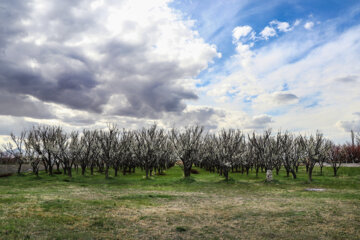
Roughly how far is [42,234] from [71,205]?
6.82m

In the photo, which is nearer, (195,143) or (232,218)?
(232,218)

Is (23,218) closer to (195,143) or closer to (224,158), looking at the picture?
(224,158)

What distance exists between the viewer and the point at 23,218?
14.4 meters

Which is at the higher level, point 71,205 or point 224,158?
point 224,158

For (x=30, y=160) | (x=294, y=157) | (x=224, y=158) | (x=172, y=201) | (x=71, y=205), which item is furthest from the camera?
(x=30, y=160)

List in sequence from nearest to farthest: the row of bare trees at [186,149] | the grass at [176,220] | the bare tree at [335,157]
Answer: the grass at [176,220] < the row of bare trees at [186,149] < the bare tree at [335,157]

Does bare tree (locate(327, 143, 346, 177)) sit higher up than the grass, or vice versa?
bare tree (locate(327, 143, 346, 177))

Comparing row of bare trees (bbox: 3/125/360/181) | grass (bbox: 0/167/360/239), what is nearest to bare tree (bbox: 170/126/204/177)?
row of bare trees (bbox: 3/125/360/181)

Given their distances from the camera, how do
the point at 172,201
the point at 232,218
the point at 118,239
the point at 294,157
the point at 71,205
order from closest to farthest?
the point at 118,239 < the point at 232,218 < the point at 71,205 < the point at 172,201 < the point at 294,157

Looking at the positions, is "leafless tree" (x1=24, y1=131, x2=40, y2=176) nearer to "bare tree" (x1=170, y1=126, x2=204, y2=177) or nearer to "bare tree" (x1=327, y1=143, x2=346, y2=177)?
"bare tree" (x1=170, y1=126, x2=204, y2=177)

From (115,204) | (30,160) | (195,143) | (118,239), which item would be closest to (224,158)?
(195,143)

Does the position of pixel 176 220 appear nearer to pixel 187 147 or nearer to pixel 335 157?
pixel 187 147

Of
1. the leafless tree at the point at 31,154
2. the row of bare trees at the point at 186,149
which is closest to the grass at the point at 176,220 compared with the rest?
the row of bare trees at the point at 186,149

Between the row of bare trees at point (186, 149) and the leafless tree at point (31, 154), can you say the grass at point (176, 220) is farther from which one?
the leafless tree at point (31, 154)
